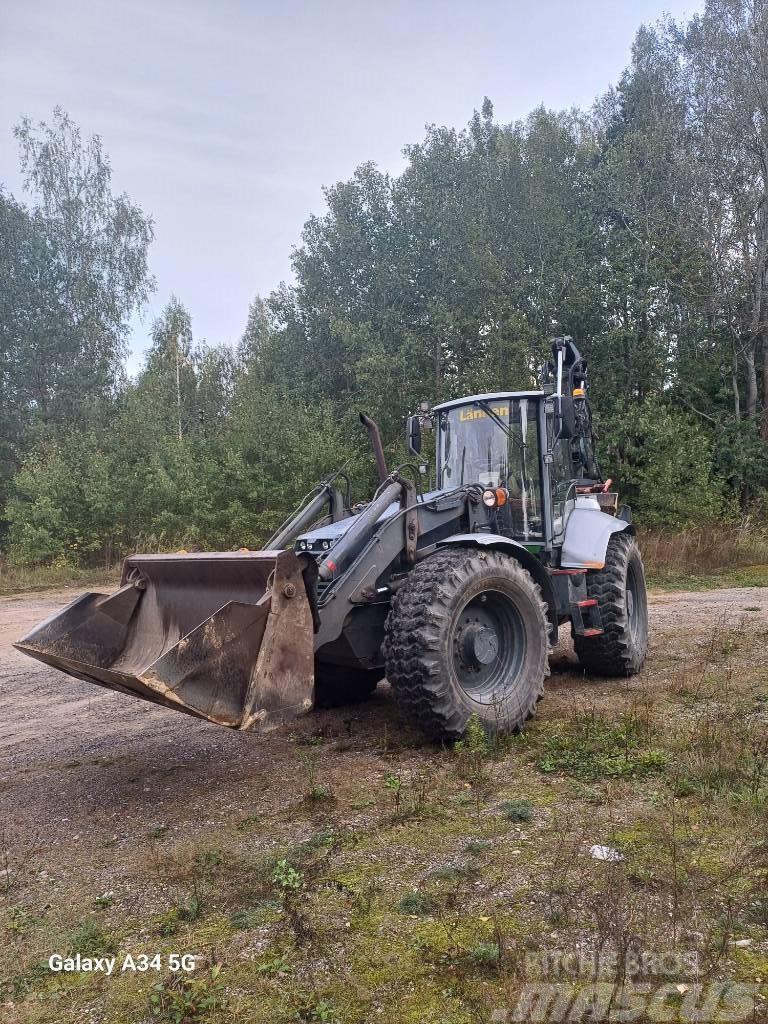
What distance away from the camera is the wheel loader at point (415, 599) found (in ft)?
12.7

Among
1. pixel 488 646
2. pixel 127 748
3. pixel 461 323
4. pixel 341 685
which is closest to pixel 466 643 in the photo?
pixel 488 646

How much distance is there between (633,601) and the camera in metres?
7.45

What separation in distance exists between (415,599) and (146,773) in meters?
1.96

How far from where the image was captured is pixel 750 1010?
221 cm

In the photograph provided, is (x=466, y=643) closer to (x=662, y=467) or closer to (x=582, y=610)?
(x=582, y=610)

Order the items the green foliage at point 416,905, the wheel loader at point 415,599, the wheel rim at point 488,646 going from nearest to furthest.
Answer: the green foliage at point 416,905 < the wheel loader at point 415,599 < the wheel rim at point 488,646

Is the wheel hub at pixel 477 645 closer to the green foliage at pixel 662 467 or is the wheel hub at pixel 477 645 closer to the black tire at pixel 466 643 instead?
the black tire at pixel 466 643

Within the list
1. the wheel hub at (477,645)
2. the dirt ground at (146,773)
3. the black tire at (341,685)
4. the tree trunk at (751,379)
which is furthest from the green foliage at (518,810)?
the tree trunk at (751,379)

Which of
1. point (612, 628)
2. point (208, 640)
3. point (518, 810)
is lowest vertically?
point (518, 810)

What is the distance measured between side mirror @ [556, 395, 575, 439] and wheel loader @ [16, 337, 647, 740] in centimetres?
2

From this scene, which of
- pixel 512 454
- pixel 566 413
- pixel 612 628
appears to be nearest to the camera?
pixel 566 413

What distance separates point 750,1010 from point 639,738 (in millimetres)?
2574

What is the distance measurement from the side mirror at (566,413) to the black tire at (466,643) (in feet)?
4.54

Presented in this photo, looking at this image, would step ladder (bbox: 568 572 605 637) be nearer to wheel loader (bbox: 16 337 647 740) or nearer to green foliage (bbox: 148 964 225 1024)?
wheel loader (bbox: 16 337 647 740)
